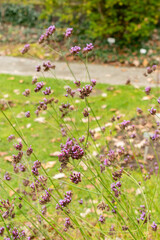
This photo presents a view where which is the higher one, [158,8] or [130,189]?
[158,8]

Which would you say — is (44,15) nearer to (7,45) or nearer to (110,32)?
(7,45)

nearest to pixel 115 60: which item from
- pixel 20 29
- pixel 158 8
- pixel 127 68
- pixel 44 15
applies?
pixel 127 68

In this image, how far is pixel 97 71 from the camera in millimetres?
6320

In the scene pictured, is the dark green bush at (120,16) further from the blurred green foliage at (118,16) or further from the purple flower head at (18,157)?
the purple flower head at (18,157)

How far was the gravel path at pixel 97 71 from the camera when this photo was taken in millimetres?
5562

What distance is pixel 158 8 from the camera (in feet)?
24.0

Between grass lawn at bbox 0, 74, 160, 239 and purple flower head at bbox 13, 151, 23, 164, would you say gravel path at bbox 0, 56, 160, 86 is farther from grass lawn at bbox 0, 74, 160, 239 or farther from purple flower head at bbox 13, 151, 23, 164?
purple flower head at bbox 13, 151, 23, 164

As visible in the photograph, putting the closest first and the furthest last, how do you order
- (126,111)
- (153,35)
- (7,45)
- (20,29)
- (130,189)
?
(130,189) < (126,111) < (153,35) < (7,45) < (20,29)

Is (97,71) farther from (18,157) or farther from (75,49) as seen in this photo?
(18,157)

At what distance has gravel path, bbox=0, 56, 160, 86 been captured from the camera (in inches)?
219

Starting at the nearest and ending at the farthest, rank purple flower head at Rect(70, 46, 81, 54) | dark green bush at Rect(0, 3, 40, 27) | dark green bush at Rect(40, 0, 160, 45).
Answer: purple flower head at Rect(70, 46, 81, 54)
dark green bush at Rect(40, 0, 160, 45)
dark green bush at Rect(0, 3, 40, 27)

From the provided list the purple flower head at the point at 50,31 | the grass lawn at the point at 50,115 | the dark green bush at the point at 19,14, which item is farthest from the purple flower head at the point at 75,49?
the dark green bush at the point at 19,14

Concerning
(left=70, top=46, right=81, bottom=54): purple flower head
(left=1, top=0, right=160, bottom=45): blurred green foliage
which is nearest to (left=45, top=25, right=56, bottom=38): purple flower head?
(left=70, top=46, right=81, bottom=54): purple flower head

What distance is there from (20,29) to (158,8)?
4.84m
